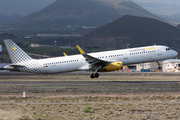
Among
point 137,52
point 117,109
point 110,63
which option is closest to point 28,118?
point 117,109

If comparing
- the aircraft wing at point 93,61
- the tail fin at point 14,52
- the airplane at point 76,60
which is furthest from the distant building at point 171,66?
the tail fin at point 14,52

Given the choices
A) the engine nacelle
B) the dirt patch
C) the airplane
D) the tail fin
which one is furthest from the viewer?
the tail fin

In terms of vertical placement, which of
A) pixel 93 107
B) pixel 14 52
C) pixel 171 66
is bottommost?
pixel 93 107

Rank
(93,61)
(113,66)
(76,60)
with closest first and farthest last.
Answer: (113,66)
(93,61)
(76,60)

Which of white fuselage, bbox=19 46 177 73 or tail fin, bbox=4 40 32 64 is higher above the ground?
tail fin, bbox=4 40 32 64

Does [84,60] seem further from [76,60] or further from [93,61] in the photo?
[93,61]

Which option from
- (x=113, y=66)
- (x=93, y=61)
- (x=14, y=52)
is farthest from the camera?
(x=14, y=52)

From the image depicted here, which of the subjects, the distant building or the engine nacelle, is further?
the distant building

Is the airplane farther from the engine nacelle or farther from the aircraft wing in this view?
the engine nacelle

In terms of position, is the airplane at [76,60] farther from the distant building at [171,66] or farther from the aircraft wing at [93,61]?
the distant building at [171,66]

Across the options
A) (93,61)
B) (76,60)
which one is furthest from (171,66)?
(76,60)

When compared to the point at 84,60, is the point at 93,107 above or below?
below

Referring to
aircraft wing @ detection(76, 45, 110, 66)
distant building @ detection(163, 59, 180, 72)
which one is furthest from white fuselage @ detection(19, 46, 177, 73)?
A: distant building @ detection(163, 59, 180, 72)

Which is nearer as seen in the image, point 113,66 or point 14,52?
point 113,66
